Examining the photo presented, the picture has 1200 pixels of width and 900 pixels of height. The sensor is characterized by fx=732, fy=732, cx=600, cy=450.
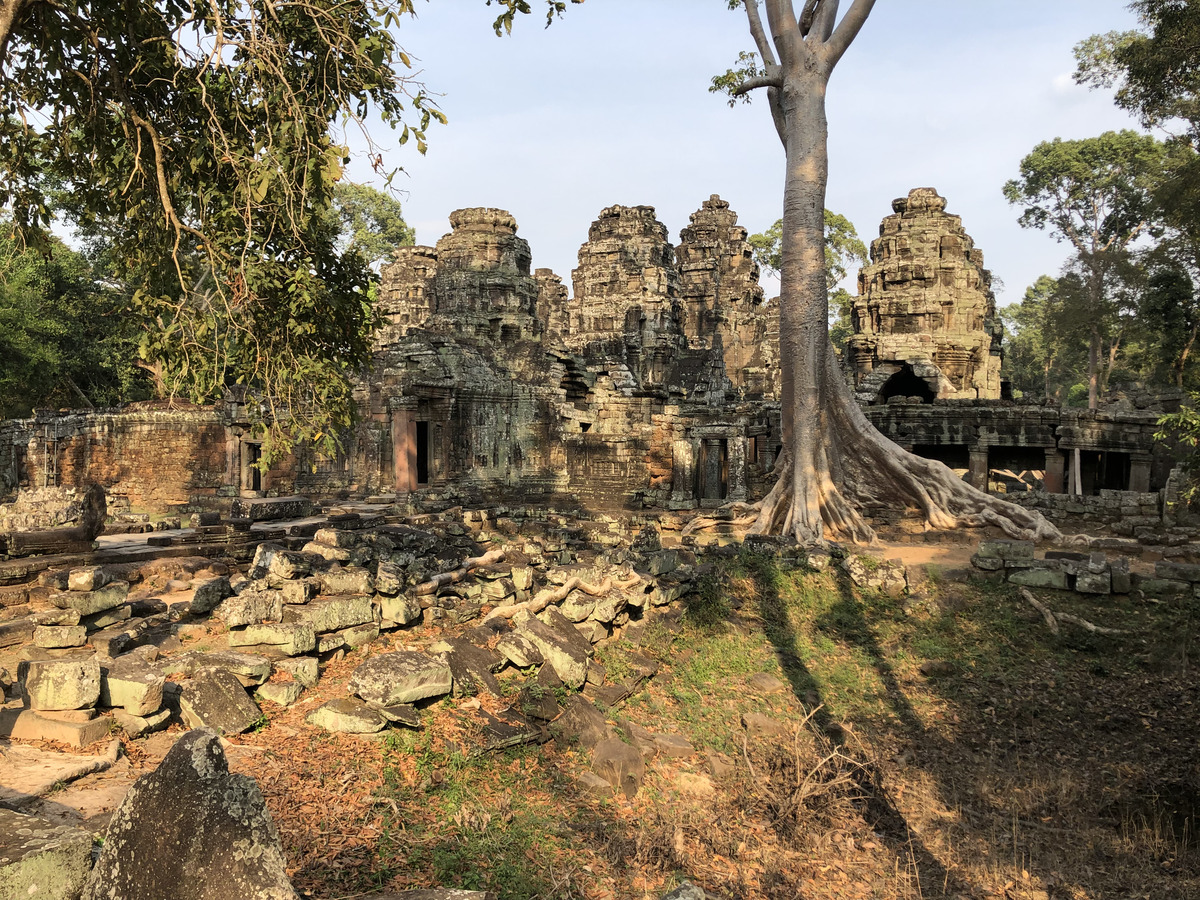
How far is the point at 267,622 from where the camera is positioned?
17.0ft

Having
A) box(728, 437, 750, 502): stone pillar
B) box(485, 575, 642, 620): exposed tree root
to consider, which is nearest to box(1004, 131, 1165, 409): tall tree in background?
box(728, 437, 750, 502): stone pillar

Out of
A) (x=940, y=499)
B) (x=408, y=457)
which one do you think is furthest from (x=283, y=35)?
(x=408, y=457)

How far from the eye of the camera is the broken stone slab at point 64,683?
380cm

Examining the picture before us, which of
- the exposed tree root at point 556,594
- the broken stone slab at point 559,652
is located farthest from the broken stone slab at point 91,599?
the broken stone slab at point 559,652

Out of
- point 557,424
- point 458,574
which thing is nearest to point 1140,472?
point 557,424

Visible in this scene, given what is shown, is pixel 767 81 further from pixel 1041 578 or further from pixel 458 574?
pixel 458 574

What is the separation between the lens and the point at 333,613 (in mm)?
5473

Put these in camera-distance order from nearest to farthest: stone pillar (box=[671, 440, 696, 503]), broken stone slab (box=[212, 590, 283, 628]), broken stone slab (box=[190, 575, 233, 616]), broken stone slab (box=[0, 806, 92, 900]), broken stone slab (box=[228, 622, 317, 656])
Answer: broken stone slab (box=[0, 806, 92, 900]), broken stone slab (box=[228, 622, 317, 656]), broken stone slab (box=[212, 590, 283, 628]), broken stone slab (box=[190, 575, 233, 616]), stone pillar (box=[671, 440, 696, 503])

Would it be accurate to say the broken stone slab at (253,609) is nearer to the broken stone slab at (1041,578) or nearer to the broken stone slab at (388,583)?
the broken stone slab at (388,583)

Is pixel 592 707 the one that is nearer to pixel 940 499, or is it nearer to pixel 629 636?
pixel 629 636

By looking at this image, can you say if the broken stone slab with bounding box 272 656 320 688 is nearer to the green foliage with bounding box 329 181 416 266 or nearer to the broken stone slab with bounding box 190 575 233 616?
the broken stone slab with bounding box 190 575 233 616

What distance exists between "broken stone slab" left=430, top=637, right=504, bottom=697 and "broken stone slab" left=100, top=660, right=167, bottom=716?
1714 millimetres

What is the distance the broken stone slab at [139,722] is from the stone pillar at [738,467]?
1471 centimetres

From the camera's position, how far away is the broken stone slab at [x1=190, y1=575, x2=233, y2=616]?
6.07 m
